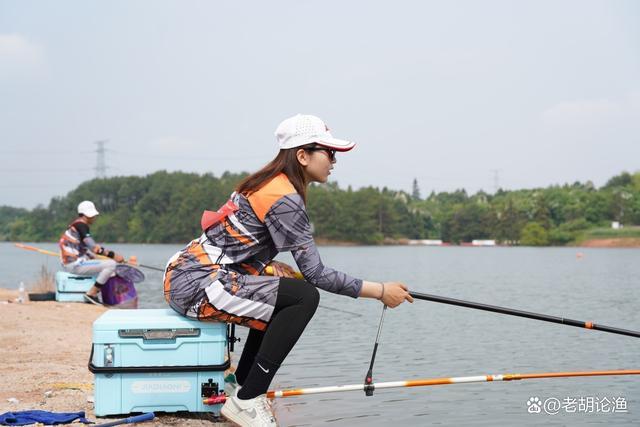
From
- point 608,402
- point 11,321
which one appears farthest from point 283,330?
point 11,321

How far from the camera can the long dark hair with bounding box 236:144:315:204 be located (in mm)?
4586

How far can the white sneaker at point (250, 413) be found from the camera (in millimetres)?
4586

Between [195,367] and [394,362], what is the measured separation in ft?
17.2

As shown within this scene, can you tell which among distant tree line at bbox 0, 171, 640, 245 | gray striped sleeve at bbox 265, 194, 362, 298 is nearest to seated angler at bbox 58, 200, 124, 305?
gray striped sleeve at bbox 265, 194, 362, 298

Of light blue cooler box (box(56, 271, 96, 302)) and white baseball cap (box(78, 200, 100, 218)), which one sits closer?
white baseball cap (box(78, 200, 100, 218))

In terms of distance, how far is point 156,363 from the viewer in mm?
4777

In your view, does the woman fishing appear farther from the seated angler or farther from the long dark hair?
the seated angler

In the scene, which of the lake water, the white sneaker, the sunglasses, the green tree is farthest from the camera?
the green tree

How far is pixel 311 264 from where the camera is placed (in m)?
4.52

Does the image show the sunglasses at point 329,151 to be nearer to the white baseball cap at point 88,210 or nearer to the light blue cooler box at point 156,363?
the light blue cooler box at point 156,363

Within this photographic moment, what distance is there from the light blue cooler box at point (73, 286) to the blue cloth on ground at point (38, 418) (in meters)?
8.83

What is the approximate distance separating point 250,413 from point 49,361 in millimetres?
3478

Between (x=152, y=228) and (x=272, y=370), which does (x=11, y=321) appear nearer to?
(x=272, y=370)

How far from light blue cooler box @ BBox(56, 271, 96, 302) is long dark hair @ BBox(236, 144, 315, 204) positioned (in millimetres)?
9465
